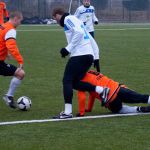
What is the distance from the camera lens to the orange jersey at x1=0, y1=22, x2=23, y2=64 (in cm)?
1001

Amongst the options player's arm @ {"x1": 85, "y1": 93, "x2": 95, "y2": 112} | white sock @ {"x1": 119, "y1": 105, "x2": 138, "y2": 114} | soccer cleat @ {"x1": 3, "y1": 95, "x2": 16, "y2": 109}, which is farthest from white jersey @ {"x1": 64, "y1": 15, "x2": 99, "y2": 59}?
soccer cleat @ {"x1": 3, "y1": 95, "x2": 16, "y2": 109}

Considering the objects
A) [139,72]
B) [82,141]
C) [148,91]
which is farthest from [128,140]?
[139,72]

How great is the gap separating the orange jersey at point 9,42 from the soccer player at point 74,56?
3.01ft

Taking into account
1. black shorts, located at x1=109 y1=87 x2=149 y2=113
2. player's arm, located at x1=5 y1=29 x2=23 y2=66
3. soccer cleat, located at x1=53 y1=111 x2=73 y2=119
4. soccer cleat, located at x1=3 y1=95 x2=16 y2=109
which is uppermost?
player's arm, located at x1=5 y1=29 x2=23 y2=66

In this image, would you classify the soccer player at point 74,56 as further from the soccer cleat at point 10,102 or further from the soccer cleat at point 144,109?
the soccer cleat at point 10,102

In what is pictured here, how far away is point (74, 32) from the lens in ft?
30.9

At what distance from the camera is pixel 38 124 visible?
8930mm

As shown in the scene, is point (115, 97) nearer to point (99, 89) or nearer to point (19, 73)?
point (99, 89)

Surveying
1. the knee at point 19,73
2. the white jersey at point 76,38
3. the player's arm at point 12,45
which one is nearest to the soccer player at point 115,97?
the white jersey at point 76,38

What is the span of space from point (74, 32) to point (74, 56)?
42 centimetres

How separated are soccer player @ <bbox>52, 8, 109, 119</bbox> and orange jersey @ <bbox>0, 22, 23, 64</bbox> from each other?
3.01ft

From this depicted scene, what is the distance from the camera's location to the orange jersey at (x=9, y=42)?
394 inches

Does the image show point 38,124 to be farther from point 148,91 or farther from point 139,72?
point 139,72

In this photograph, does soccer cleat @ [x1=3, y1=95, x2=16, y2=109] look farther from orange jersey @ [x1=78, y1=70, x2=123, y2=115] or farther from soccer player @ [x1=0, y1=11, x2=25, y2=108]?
orange jersey @ [x1=78, y1=70, x2=123, y2=115]
